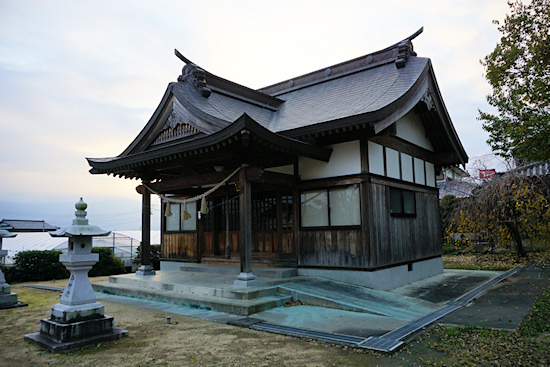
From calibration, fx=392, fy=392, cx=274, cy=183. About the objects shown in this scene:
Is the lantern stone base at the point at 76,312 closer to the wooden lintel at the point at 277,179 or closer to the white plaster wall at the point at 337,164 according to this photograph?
the wooden lintel at the point at 277,179

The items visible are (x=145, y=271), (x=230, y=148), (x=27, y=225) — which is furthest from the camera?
(x=27, y=225)

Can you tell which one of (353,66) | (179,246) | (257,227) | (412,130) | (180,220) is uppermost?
(353,66)

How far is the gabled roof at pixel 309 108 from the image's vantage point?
30.6 ft

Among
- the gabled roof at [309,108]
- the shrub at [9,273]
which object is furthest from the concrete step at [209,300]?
the shrub at [9,273]

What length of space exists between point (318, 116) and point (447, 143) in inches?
201

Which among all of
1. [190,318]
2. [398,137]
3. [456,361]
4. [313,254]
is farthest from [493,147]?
[190,318]

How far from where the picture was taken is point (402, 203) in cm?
1128

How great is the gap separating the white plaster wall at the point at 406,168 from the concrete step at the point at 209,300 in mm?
5349

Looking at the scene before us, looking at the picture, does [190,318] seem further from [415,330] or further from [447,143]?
[447,143]

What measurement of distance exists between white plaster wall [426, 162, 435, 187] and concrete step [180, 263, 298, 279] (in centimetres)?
606

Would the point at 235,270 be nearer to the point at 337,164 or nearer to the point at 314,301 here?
the point at 314,301

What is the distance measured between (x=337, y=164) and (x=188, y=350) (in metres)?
6.09

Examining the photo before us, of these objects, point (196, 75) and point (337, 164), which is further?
point (196, 75)

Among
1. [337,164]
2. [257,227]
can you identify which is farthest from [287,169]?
[257,227]
